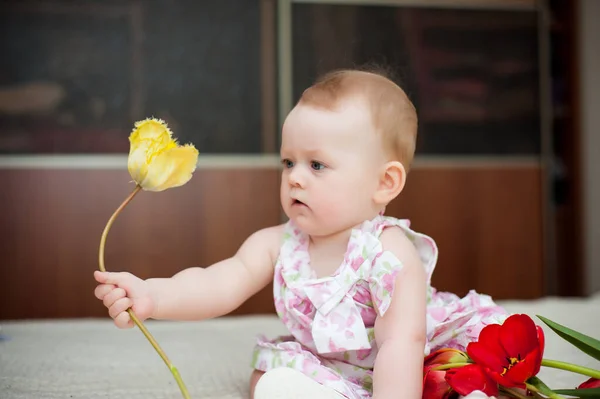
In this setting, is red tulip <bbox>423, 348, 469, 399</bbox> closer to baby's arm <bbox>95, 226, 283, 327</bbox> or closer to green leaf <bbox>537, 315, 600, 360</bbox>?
green leaf <bbox>537, 315, 600, 360</bbox>

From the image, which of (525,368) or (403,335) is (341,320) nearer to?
(403,335)

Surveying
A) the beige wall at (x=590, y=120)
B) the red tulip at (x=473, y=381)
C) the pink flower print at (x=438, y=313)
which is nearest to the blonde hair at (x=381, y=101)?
the pink flower print at (x=438, y=313)

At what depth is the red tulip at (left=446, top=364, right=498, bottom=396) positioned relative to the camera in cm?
76

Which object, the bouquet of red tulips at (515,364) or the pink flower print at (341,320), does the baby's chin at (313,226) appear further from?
the bouquet of red tulips at (515,364)

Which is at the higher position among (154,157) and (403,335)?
(154,157)

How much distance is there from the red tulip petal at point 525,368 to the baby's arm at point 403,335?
145 mm

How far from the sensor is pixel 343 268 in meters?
0.97

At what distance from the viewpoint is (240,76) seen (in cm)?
257

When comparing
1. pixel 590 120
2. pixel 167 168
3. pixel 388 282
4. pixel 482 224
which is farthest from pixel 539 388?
pixel 590 120

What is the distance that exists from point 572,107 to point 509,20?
0.44 m

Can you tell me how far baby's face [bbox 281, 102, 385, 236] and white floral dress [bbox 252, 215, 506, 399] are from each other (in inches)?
2.0

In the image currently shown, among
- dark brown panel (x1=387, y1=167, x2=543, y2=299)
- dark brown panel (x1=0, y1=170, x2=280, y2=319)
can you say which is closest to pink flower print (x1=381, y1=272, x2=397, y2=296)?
dark brown panel (x1=0, y1=170, x2=280, y2=319)

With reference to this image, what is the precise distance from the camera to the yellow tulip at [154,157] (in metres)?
0.74

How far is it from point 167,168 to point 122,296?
17 cm
